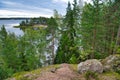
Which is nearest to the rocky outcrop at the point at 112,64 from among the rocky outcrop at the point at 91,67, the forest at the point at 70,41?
the rocky outcrop at the point at 91,67

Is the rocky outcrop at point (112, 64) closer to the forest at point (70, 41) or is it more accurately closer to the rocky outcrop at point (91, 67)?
the rocky outcrop at point (91, 67)

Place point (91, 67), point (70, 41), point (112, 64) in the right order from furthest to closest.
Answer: point (70, 41), point (112, 64), point (91, 67)

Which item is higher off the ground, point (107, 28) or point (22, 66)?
point (107, 28)

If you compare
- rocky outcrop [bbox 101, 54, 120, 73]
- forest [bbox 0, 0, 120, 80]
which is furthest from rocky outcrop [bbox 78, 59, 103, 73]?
forest [bbox 0, 0, 120, 80]

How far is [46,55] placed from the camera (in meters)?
50.7

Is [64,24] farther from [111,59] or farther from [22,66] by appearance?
[111,59]

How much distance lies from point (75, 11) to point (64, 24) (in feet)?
12.6

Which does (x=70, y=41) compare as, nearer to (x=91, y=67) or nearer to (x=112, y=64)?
(x=112, y=64)

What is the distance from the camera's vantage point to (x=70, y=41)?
1769 inches

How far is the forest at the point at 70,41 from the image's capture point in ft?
114


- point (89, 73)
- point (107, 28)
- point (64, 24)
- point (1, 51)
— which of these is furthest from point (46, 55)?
point (89, 73)

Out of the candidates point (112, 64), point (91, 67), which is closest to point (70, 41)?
point (112, 64)

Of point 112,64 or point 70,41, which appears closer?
point 112,64

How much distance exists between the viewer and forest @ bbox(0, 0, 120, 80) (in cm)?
3462
